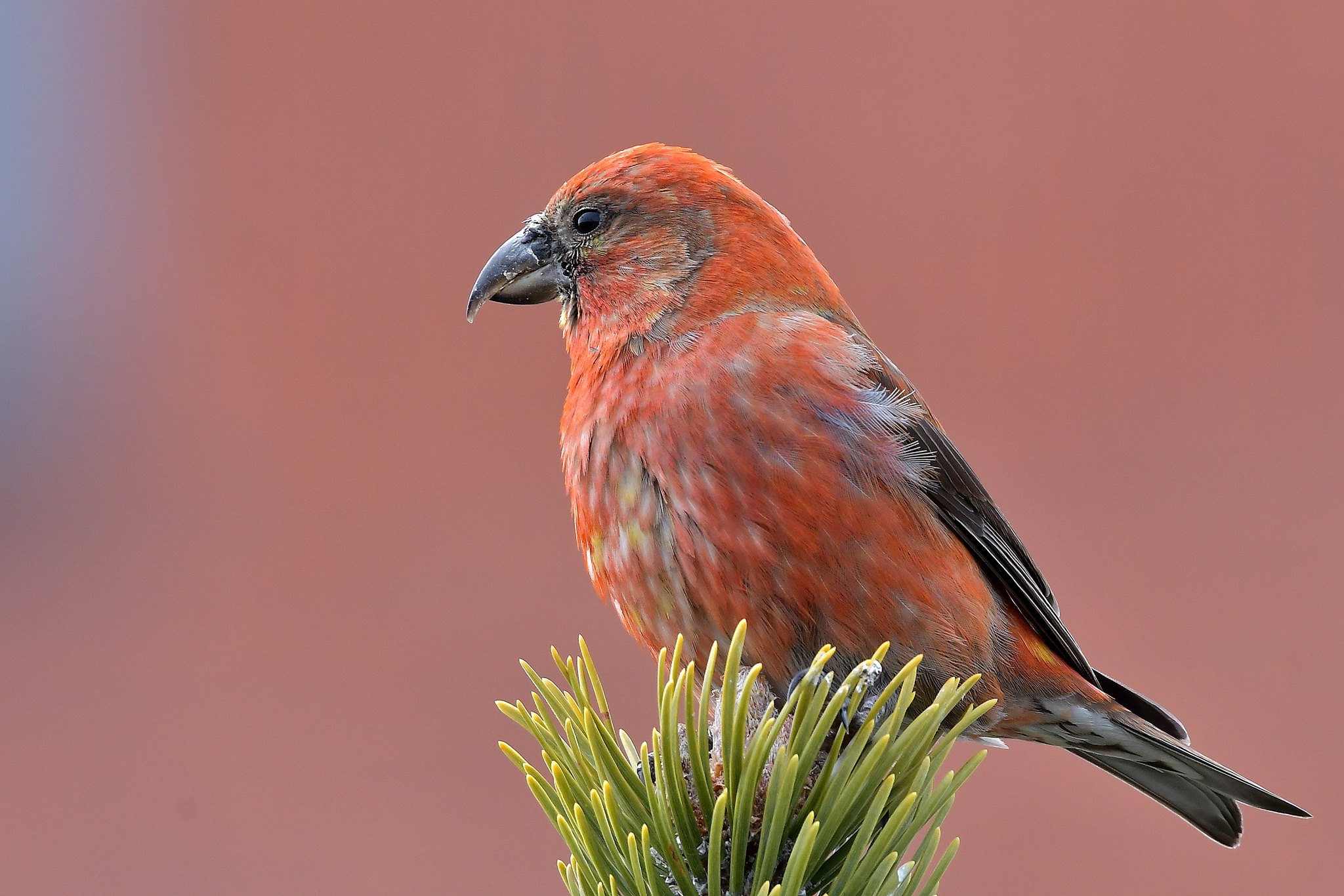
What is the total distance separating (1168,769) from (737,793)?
1498mm

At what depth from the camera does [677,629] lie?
217 cm

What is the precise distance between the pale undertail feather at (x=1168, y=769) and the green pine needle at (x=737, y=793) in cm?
116

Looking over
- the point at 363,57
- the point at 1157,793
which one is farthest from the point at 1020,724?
the point at 363,57

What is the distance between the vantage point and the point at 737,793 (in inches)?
60.6

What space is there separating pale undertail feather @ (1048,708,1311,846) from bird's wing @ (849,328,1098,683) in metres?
0.11

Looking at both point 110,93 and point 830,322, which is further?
Answer: point 110,93

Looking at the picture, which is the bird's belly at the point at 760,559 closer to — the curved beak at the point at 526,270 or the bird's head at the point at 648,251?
the bird's head at the point at 648,251

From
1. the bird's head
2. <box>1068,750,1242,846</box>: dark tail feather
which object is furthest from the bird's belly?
<box>1068,750,1242,846</box>: dark tail feather

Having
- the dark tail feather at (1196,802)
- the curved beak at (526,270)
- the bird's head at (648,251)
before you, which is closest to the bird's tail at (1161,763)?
the dark tail feather at (1196,802)

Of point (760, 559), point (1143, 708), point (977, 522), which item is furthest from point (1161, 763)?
point (760, 559)

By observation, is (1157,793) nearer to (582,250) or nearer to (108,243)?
(582,250)

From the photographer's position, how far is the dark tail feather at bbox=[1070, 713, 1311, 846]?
8.25ft

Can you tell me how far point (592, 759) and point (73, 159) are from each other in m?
5.59

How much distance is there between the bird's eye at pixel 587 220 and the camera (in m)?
2.63
